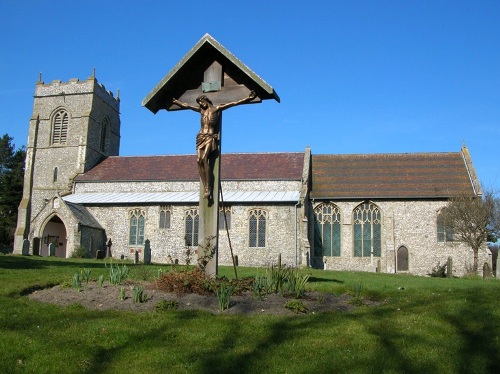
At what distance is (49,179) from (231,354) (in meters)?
39.0

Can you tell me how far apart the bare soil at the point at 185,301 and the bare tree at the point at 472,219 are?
2174 centimetres

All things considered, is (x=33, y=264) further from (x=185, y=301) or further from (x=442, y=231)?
(x=442, y=231)

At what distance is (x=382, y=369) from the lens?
16.0 ft

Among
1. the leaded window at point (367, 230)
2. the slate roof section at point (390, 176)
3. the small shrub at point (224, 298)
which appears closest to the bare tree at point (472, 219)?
the slate roof section at point (390, 176)

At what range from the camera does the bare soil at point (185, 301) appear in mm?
7081

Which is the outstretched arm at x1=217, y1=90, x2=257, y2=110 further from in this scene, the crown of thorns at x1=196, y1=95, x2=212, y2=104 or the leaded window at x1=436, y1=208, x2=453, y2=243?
the leaded window at x1=436, y1=208, x2=453, y2=243

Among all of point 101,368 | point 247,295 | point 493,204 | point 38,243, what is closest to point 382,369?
point 101,368

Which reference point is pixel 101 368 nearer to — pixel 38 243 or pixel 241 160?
pixel 38 243

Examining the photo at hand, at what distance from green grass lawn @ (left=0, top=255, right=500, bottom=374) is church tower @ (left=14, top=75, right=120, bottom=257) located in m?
34.5

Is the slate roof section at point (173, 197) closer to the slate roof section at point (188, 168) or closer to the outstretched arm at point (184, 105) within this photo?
the slate roof section at point (188, 168)

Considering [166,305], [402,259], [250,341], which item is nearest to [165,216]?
[402,259]

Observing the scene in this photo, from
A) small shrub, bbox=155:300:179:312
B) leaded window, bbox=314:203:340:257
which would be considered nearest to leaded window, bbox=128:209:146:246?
leaded window, bbox=314:203:340:257

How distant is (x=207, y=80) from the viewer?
8680 mm

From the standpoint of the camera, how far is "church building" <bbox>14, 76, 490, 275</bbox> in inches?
1214
